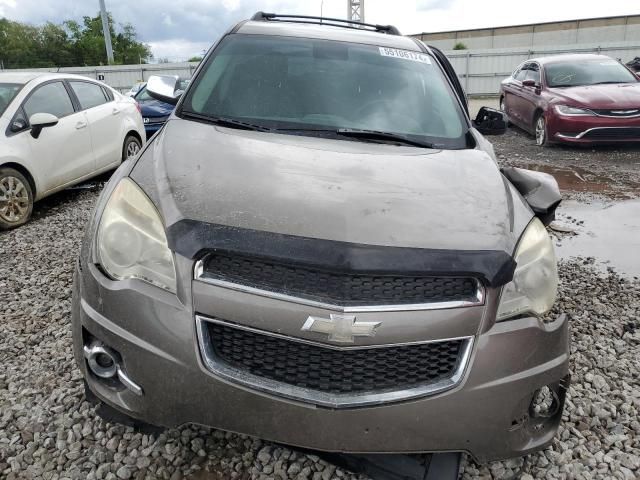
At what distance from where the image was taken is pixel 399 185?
2.05 meters

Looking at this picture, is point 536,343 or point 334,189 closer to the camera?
point 536,343

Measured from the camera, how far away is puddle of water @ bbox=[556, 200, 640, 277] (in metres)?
4.54

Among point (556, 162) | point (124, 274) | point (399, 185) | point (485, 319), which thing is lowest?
point (556, 162)

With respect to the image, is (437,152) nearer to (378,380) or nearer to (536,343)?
(536,343)

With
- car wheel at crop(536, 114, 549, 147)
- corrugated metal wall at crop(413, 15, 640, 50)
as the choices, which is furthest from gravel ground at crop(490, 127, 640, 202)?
corrugated metal wall at crop(413, 15, 640, 50)

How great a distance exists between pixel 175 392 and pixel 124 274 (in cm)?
43

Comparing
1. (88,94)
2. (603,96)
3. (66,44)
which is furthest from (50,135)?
(66,44)

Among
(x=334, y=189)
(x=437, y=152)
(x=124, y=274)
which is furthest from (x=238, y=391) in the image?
(x=437, y=152)

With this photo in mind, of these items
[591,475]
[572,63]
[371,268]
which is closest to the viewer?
[371,268]

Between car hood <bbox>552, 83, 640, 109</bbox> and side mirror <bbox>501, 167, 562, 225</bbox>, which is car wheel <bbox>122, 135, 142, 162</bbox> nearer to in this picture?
side mirror <bbox>501, 167, 562, 225</bbox>

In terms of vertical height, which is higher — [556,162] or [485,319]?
[485,319]

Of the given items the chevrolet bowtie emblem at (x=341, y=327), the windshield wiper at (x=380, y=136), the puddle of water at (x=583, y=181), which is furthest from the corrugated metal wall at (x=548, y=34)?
the chevrolet bowtie emblem at (x=341, y=327)

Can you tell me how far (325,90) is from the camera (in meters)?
2.97

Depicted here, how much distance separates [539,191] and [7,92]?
5342mm
